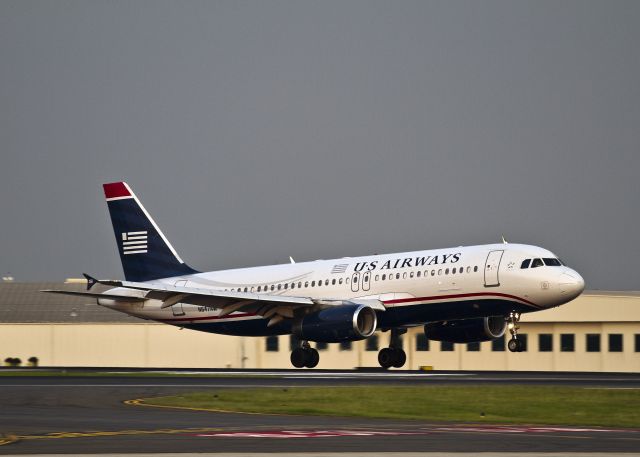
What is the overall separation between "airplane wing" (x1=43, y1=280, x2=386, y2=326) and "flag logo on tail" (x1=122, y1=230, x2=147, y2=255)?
6810 millimetres

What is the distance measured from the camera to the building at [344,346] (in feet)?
251

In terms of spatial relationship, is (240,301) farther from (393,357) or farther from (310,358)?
(393,357)

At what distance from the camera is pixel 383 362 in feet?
198

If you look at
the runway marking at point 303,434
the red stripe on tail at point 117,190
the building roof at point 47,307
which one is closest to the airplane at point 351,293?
the red stripe on tail at point 117,190

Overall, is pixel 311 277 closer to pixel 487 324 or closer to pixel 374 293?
pixel 374 293

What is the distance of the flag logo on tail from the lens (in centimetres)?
6875

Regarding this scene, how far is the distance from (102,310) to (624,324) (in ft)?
130

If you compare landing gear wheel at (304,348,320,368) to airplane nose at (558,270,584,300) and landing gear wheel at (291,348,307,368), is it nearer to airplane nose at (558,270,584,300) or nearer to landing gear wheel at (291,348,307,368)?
landing gear wheel at (291,348,307,368)

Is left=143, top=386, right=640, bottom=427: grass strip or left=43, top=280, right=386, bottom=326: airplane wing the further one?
left=43, top=280, right=386, bottom=326: airplane wing

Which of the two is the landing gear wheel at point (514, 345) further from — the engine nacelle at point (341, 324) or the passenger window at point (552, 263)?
the engine nacelle at point (341, 324)

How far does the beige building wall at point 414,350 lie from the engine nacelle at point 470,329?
14051 millimetres

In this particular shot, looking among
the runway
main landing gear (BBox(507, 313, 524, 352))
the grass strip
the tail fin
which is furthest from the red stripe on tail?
the runway

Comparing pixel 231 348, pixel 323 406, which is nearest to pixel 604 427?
pixel 323 406

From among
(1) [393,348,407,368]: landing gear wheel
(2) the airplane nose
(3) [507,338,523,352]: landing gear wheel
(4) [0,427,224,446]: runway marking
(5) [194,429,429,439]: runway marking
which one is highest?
(2) the airplane nose
